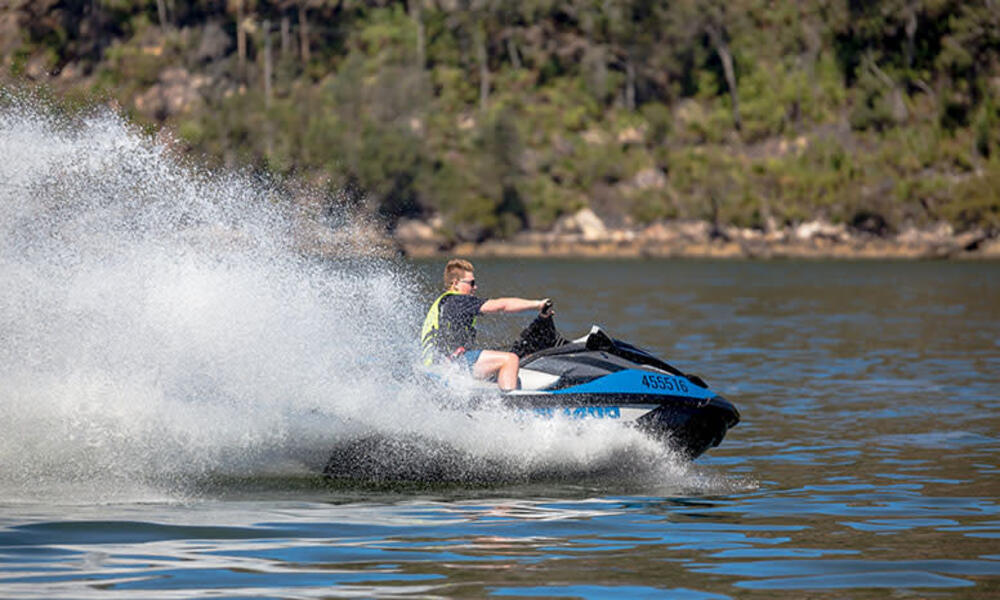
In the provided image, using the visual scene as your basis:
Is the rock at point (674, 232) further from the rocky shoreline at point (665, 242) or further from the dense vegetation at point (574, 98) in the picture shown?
the dense vegetation at point (574, 98)

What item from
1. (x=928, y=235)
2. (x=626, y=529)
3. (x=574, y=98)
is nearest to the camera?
(x=626, y=529)

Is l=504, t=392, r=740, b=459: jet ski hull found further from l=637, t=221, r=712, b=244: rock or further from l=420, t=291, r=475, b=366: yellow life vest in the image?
l=637, t=221, r=712, b=244: rock

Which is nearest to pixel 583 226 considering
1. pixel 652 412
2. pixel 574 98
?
pixel 574 98

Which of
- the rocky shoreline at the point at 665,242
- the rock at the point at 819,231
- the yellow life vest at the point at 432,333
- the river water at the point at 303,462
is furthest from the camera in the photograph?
the rock at the point at 819,231

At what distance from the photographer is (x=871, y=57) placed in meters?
114

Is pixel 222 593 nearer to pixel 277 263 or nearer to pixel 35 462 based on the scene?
pixel 35 462

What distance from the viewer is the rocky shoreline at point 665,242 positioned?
102688mm

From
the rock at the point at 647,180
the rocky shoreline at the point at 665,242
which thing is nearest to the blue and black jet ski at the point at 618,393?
the rocky shoreline at the point at 665,242

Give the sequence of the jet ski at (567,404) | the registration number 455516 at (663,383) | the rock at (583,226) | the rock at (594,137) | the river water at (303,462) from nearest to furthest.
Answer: the river water at (303,462)
the jet ski at (567,404)
the registration number 455516 at (663,383)
the rock at (583,226)
the rock at (594,137)

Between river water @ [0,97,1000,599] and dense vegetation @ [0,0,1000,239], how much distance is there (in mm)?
86625

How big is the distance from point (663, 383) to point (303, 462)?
304cm

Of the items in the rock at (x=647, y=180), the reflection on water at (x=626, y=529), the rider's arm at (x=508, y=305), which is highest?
the rock at (x=647, y=180)

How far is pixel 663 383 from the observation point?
13.4 metres

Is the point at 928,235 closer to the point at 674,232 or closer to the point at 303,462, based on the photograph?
the point at 674,232
